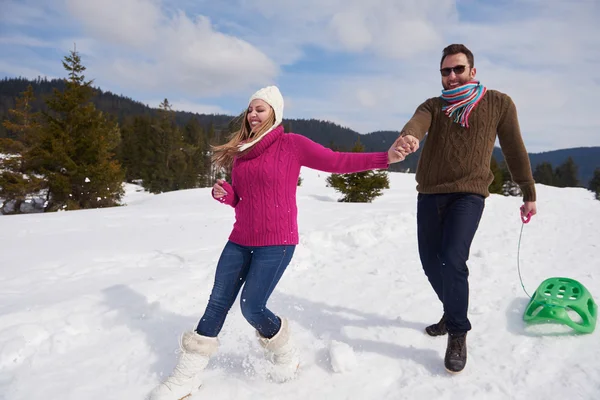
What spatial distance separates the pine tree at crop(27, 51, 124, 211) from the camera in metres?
20.6

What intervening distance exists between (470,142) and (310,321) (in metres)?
2.30

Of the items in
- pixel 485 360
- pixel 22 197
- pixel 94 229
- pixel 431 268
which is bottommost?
pixel 22 197

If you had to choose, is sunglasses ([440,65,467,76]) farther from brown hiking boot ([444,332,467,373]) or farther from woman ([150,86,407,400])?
brown hiking boot ([444,332,467,373])

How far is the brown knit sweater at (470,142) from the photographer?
2.94 m

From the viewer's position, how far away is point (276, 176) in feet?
8.82

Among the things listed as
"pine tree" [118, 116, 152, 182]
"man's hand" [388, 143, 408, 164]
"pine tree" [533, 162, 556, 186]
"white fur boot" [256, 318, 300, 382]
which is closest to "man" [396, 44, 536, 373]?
"man's hand" [388, 143, 408, 164]

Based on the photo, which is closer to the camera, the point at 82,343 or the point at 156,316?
the point at 82,343

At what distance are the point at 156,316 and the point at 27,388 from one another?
126 cm

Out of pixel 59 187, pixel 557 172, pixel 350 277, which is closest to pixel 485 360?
pixel 350 277

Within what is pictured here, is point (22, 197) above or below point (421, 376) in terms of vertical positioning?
Result: below

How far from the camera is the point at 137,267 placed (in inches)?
214

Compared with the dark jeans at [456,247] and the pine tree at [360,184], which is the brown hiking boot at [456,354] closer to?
the dark jeans at [456,247]

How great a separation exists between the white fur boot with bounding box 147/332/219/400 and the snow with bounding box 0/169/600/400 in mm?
116

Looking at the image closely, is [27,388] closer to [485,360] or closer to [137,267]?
[137,267]
